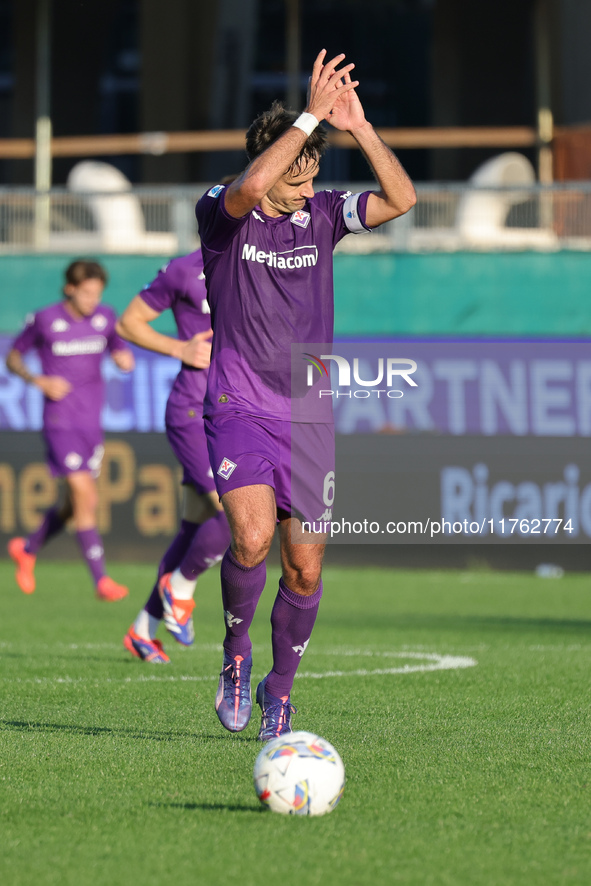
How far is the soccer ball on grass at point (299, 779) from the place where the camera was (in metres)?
3.81

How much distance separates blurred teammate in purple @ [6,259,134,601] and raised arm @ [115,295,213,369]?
119 inches

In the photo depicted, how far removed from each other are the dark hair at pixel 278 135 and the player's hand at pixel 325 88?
96 millimetres

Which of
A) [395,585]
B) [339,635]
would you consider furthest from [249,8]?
[339,635]

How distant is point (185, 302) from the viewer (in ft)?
23.7

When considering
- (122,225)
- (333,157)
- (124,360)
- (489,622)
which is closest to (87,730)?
(489,622)

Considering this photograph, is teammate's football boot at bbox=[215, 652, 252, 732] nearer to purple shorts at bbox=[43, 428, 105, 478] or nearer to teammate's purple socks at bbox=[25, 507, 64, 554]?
teammate's purple socks at bbox=[25, 507, 64, 554]

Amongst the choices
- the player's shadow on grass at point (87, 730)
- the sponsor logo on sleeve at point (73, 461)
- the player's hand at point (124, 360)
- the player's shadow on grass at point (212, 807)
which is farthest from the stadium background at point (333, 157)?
the player's shadow on grass at point (212, 807)

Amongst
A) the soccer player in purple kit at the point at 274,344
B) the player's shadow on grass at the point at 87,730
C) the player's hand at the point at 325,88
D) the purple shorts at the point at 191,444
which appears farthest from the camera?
the purple shorts at the point at 191,444

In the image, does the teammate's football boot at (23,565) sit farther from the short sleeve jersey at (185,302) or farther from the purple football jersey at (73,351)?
the short sleeve jersey at (185,302)

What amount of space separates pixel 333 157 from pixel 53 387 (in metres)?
16.7

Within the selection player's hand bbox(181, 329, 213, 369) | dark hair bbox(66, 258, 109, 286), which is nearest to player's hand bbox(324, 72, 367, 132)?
player's hand bbox(181, 329, 213, 369)

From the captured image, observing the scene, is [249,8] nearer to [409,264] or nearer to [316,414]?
[409,264]

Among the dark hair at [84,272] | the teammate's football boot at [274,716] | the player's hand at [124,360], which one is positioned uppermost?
the dark hair at [84,272]

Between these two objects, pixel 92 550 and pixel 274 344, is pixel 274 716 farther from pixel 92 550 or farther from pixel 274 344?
pixel 92 550
